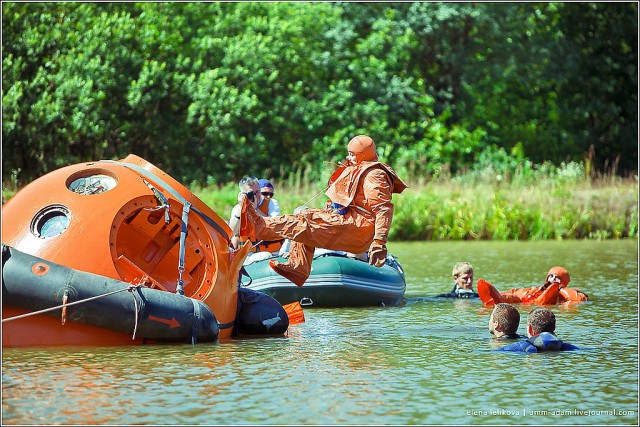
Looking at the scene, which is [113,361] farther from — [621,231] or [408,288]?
[621,231]

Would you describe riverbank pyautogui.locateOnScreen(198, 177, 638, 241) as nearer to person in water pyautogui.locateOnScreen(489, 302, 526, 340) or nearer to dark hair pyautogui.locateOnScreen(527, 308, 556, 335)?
person in water pyautogui.locateOnScreen(489, 302, 526, 340)

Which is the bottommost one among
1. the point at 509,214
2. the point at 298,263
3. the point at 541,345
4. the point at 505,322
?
the point at 541,345

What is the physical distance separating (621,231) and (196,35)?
14684 millimetres

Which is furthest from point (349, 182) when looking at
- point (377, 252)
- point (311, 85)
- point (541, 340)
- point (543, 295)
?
point (311, 85)

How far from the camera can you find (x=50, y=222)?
405 inches

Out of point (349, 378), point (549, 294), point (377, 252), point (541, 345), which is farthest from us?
point (549, 294)

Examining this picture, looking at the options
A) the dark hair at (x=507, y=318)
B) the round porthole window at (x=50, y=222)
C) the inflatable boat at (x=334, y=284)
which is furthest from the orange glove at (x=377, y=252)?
the inflatable boat at (x=334, y=284)

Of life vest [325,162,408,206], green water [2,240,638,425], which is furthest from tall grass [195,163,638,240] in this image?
life vest [325,162,408,206]

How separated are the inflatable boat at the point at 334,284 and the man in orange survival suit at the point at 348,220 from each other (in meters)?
2.54

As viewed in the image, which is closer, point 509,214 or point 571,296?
point 571,296

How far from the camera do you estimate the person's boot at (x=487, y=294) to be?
43.5 ft

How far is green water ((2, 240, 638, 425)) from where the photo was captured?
24.2ft

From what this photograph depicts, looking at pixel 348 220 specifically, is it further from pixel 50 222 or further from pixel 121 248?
pixel 50 222

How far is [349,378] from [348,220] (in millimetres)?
2246
